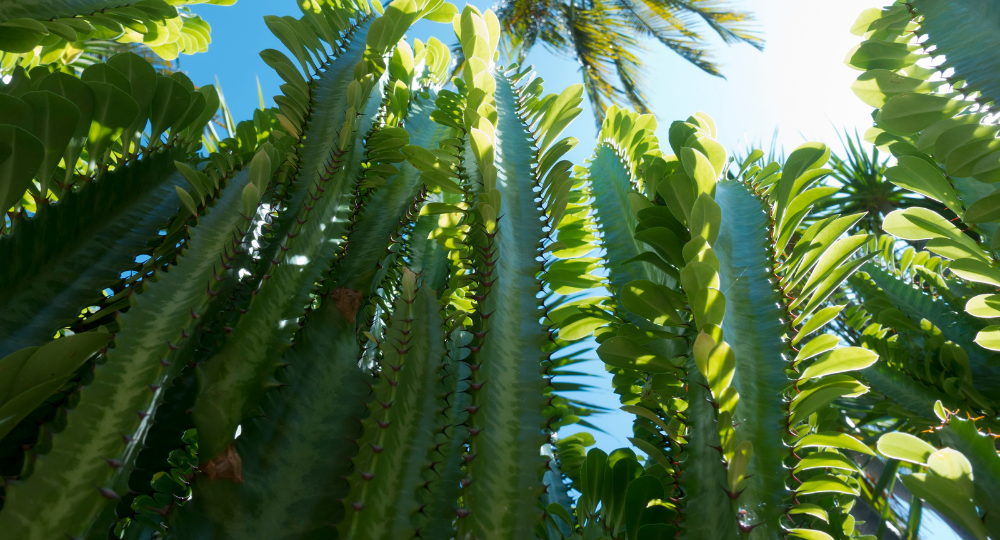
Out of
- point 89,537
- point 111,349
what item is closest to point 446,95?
point 111,349

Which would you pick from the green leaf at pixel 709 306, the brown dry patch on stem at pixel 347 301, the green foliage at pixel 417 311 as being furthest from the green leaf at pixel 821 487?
the brown dry patch on stem at pixel 347 301

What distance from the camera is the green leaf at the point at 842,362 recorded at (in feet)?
2.50

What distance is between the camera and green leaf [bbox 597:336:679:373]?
0.84m

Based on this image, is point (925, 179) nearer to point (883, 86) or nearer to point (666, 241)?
point (883, 86)

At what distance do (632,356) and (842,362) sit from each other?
0.29 metres

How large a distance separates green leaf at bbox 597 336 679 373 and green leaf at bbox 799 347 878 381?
191 millimetres

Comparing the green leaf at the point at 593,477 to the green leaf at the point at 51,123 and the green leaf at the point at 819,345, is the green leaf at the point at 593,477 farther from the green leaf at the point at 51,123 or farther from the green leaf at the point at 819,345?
the green leaf at the point at 51,123

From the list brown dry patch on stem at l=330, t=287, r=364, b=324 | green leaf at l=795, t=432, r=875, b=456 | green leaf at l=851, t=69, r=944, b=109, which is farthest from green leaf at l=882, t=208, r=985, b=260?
brown dry patch on stem at l=330, t=287, r=364, b=324

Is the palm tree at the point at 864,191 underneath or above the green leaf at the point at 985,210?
above

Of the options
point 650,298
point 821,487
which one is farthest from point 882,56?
point 821,487

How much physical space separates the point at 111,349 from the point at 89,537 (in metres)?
0.24

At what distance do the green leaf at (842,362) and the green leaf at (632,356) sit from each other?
7.5 inches

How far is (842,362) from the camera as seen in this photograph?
78cm

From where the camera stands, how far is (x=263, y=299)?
2.89 feet
